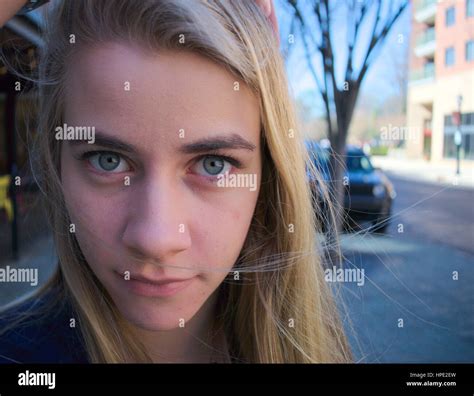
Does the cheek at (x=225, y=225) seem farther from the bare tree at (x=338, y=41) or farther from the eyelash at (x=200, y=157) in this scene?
the bare tree at (x=338, y=41)

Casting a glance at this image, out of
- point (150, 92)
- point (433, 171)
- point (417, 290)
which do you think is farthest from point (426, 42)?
point (150, 92)

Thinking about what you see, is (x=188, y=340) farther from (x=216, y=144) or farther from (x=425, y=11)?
(x=425, y=11)

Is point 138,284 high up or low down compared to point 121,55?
down

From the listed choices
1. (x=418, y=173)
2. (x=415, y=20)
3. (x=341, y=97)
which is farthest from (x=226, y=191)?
(x=415, y=20)

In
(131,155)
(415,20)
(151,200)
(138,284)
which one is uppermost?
(415,20)

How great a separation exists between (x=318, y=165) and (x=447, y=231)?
1.72 ft

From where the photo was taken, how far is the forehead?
0.99 m

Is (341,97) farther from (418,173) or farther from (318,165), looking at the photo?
(418,173)

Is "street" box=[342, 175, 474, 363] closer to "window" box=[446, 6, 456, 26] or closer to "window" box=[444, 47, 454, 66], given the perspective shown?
"window" box=[444, 47, 454, 66]

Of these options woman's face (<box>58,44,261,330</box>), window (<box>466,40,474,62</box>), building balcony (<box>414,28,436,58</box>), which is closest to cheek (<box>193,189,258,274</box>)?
woman's face (<box>58,44,261,330</box>)

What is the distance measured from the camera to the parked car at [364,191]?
1.35m

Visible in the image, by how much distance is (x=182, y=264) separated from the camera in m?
1.09

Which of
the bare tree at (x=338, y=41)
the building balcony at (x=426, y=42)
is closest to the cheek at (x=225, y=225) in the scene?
the bare tree at (x=338, y=41)

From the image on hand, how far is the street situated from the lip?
0.54 metres
